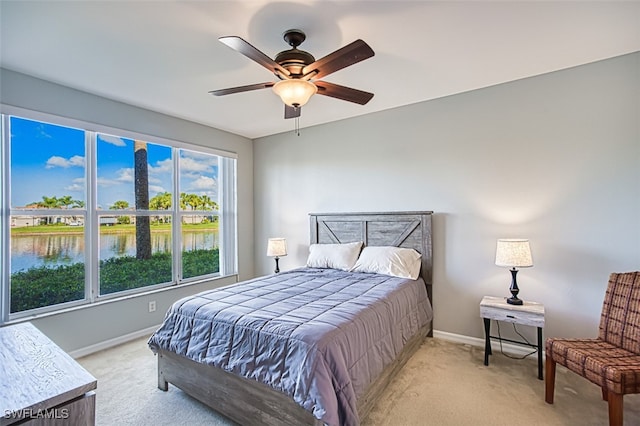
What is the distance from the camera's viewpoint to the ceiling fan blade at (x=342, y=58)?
67.6 inches

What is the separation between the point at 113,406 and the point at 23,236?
6.21ft

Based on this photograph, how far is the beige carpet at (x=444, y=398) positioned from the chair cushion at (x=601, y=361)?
390mm

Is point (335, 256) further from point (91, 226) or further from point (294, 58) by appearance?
point (91, 226)

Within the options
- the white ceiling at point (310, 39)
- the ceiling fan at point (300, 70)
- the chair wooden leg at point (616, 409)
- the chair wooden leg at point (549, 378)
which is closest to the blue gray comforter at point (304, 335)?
the chair wooden leg at point (549, 378)

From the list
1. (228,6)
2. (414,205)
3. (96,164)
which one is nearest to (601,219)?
(414,205)

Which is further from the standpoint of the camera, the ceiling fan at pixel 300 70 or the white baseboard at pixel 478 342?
the white baseboard at pixel 478 342

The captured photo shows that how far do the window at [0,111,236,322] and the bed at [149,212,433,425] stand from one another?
5.17 feet

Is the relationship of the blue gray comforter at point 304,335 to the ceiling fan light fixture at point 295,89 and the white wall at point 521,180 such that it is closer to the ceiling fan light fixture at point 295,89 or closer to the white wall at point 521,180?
the white wall at point 521,180

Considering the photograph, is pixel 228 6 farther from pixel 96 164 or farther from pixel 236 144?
pixel 236 144

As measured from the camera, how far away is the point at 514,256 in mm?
2715

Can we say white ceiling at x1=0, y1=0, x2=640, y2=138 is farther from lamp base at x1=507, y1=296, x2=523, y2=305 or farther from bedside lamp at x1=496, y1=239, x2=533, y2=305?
lamp base at x1=507, y1=296, x2=523, y2=305

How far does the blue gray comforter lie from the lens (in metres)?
1.66

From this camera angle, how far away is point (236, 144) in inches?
194

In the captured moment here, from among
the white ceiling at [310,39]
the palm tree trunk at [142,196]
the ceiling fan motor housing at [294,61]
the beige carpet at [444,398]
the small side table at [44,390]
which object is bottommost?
the beige carpet at [444,398]
